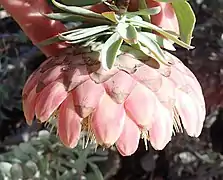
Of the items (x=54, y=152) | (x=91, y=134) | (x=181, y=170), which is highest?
(x=91, y=134)

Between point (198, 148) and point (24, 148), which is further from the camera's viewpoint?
point (198, 148)

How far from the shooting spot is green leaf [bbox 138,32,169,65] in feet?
1.89

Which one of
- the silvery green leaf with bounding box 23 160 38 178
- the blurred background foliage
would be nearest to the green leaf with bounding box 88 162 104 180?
the blurred background foliage

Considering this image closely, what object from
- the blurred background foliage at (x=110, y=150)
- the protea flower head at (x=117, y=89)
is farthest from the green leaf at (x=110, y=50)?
the blurred background foliage at (x=110, y=150)

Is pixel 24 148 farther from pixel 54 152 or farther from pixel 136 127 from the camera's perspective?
pixel 136 127

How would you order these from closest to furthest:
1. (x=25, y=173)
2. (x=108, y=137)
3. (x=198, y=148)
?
1. (x=108, y=137)
2. (x=25, y=173)
3. (x=198, y=148)

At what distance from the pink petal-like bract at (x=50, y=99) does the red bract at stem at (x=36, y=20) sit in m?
0.09

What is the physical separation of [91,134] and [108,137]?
4 cm

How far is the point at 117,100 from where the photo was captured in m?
0.55

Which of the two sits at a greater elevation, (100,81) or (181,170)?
(100,81)

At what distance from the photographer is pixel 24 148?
1177mm

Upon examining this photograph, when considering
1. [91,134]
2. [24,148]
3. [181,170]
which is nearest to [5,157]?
[24,148]

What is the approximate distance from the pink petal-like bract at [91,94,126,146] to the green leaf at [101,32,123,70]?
3cm

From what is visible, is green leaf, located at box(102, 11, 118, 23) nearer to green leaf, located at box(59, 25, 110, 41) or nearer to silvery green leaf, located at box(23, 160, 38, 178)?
green leaf, located at box(59, 25, 110, 41)
